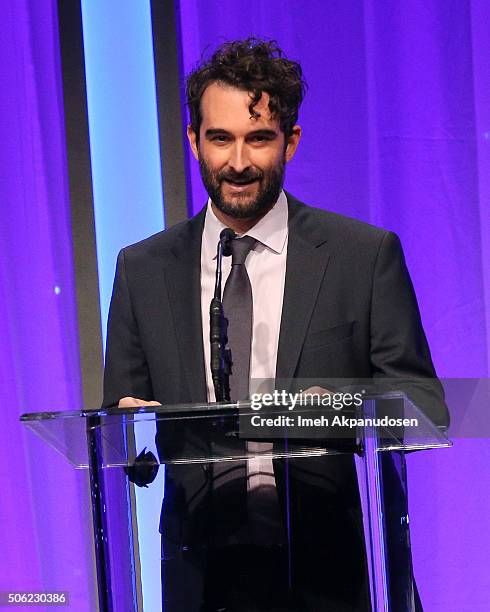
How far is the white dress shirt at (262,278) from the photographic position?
197 cm

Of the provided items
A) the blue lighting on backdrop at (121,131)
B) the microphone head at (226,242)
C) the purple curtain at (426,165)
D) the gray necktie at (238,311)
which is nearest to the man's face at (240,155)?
the gray necktie at (238,311)

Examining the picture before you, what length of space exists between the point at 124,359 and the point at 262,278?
1.13ft

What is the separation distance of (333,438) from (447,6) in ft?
5.72

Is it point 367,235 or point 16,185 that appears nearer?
point 367,235

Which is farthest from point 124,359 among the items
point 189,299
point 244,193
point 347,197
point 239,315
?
point 347,197

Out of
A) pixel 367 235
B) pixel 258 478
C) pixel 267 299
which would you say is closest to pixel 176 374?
pixel 267 299

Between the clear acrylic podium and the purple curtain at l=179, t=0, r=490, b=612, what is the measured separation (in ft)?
4.27

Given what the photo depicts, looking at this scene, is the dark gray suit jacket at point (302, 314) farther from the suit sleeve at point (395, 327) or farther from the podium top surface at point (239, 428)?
the podium top surface at point (239, 428)

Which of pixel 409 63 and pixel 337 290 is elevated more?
pixel 409 63

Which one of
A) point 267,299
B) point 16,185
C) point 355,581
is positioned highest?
point 16,185

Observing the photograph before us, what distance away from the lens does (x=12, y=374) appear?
2859mm

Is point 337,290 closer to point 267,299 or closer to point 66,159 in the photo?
point 267,299

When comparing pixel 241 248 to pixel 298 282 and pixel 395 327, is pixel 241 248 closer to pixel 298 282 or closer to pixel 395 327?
pixel 298 282

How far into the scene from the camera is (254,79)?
A: 2.17m
